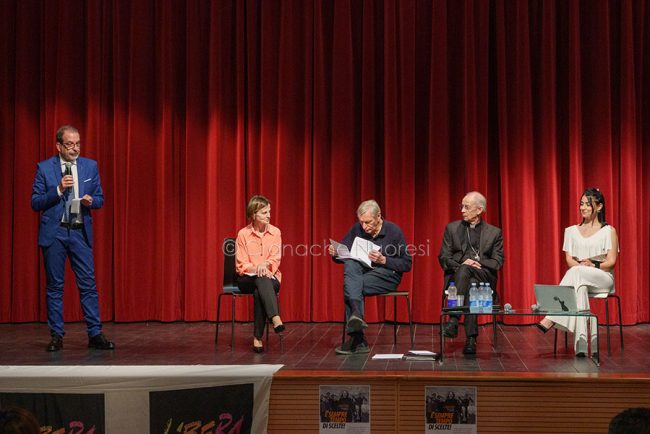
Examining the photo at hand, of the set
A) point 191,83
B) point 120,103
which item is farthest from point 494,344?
point 120,103

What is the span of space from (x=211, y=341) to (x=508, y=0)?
12.0 ft

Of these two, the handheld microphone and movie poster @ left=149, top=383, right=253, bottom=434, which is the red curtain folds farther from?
movie poster @ left=149, top=383, right=253, bottom=434

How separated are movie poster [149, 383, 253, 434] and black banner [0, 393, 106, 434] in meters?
0.27

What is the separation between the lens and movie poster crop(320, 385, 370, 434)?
371 centimetres

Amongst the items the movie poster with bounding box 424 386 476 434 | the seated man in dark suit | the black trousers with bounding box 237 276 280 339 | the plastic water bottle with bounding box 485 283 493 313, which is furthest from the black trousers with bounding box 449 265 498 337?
the movie poster with bounding box 424 386 476 434

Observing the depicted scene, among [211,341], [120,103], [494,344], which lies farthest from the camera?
[120,103]

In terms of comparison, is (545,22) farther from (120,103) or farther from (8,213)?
(8,213)

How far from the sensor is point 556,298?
4.39 metres

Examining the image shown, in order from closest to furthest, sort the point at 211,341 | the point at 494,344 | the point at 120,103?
the point at 494,344 < the point at 211,341 < the point at 120,103

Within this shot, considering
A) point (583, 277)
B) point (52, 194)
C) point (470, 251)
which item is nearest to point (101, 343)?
point (52, 194)

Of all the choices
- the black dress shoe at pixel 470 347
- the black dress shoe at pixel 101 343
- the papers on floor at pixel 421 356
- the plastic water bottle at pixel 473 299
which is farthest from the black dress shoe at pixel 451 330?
the black dress shoe at pixel 101 343

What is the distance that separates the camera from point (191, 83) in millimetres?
6527

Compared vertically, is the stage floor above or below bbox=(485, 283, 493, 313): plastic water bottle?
below

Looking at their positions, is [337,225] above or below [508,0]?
below
